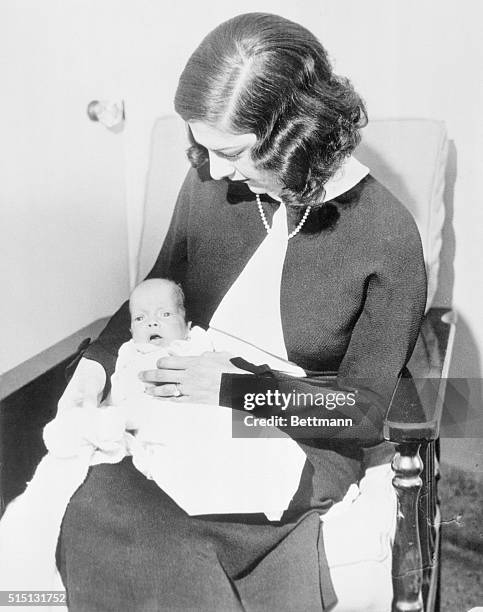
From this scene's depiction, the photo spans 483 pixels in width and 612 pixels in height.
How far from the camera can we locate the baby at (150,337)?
0.87 metres

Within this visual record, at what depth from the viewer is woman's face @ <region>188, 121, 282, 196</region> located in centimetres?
79

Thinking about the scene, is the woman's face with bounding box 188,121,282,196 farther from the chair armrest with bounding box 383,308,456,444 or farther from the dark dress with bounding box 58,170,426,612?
the chair armrest with bounding box 383,308,456,444

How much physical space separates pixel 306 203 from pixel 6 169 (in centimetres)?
42

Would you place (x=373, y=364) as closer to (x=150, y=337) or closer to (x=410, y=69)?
(x=150, y=337)

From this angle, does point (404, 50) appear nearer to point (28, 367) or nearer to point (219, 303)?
point (219, 303)

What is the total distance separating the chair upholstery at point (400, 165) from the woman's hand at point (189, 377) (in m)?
0.31

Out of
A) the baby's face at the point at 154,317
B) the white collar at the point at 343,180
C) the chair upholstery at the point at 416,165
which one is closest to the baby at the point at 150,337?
the baby's face at the point at 154,317

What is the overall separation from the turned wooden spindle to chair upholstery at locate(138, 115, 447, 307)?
1.13 feet

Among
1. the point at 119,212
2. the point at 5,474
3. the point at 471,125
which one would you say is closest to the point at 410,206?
the point at 471,125

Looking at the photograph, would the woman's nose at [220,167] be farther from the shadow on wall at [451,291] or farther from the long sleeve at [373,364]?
the shadow on wall at [451,291]

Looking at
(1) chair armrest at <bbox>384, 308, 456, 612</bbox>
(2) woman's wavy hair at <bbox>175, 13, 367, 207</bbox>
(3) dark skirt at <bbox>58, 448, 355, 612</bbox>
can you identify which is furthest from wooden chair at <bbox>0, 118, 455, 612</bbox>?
(2) woman's wavy hair at <bbox>175, 13, 367, 207</bbox>

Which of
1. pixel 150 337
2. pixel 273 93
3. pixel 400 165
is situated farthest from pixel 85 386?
pixel 400 165

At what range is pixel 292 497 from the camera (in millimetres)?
801

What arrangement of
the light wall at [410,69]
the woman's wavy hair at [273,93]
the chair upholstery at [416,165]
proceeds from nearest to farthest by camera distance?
the woman's wavy hair at [273,93], the light wall at [410,69], the chair upholstery at [416,165]
